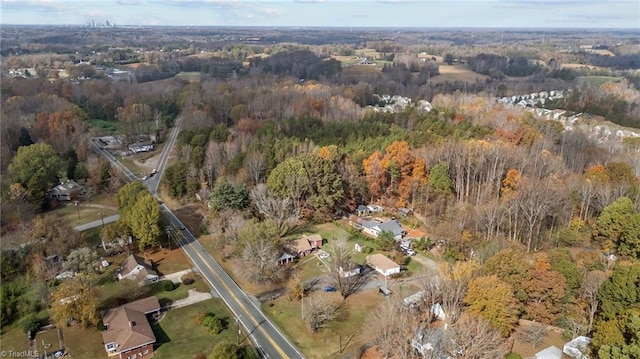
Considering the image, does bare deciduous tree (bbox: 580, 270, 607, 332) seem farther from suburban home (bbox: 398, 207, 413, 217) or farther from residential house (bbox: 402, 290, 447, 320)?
suburban home (bbox: 398, 207, 413, 217)

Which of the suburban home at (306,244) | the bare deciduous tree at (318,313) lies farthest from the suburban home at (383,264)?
the bare deciduous tree at (318,313)

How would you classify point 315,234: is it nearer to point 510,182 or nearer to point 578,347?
point 510,182

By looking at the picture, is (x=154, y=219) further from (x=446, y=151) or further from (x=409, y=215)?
(x=446, y=151)

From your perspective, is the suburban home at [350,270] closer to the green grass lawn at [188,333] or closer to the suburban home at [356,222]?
the suburban home at [356,222]

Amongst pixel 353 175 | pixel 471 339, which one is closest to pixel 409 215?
pixel 353 175

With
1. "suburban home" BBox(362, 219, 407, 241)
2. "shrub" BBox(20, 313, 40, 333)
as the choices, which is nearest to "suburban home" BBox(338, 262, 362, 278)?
"suburban home" BBox(362, 219, 407, 241)
